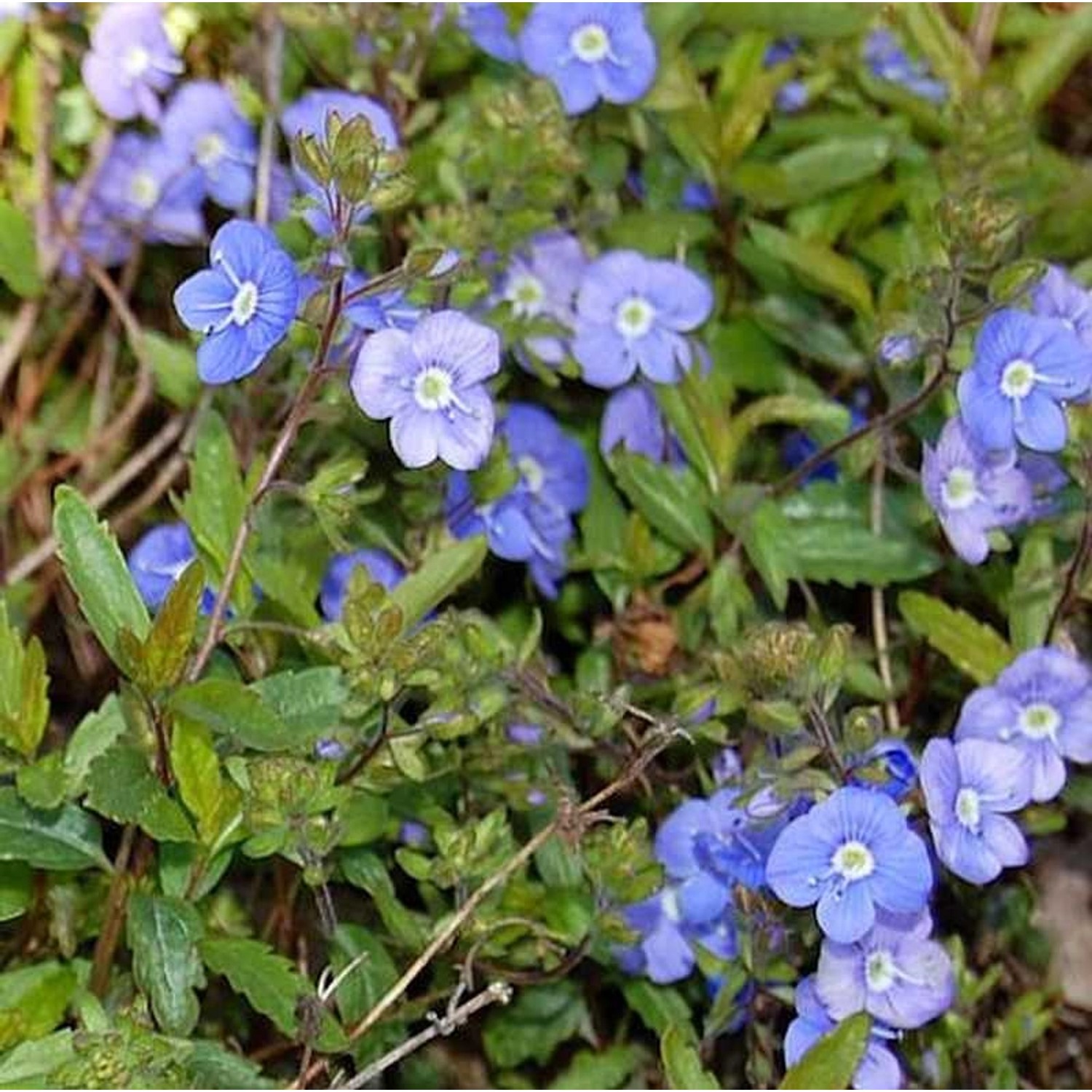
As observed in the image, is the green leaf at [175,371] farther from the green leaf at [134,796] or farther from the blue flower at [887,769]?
the blue flower at [887,769]

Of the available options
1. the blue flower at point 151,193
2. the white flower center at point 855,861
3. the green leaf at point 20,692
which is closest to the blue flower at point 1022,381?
the white flower center at point 855,861

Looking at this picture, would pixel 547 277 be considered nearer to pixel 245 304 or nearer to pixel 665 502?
pixel 665 502

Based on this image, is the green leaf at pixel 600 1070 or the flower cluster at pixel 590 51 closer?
the green leaf at pixel 600 1070

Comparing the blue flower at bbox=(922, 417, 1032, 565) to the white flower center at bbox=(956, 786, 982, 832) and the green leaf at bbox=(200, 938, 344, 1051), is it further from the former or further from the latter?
the green leaf at bbox=(200, 938, 344, 1051)

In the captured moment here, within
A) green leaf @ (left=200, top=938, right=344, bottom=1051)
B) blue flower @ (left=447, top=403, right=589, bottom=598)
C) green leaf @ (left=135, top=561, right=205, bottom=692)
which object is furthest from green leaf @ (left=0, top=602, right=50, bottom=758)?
blue flower @ (left=447, top=403, right=589, bottom=598)

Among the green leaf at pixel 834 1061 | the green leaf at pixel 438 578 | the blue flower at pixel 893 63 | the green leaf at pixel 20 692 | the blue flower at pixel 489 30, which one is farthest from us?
the blue flower at pixel 893 63

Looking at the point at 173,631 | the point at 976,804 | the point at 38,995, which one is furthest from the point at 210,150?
the point at 976,804
